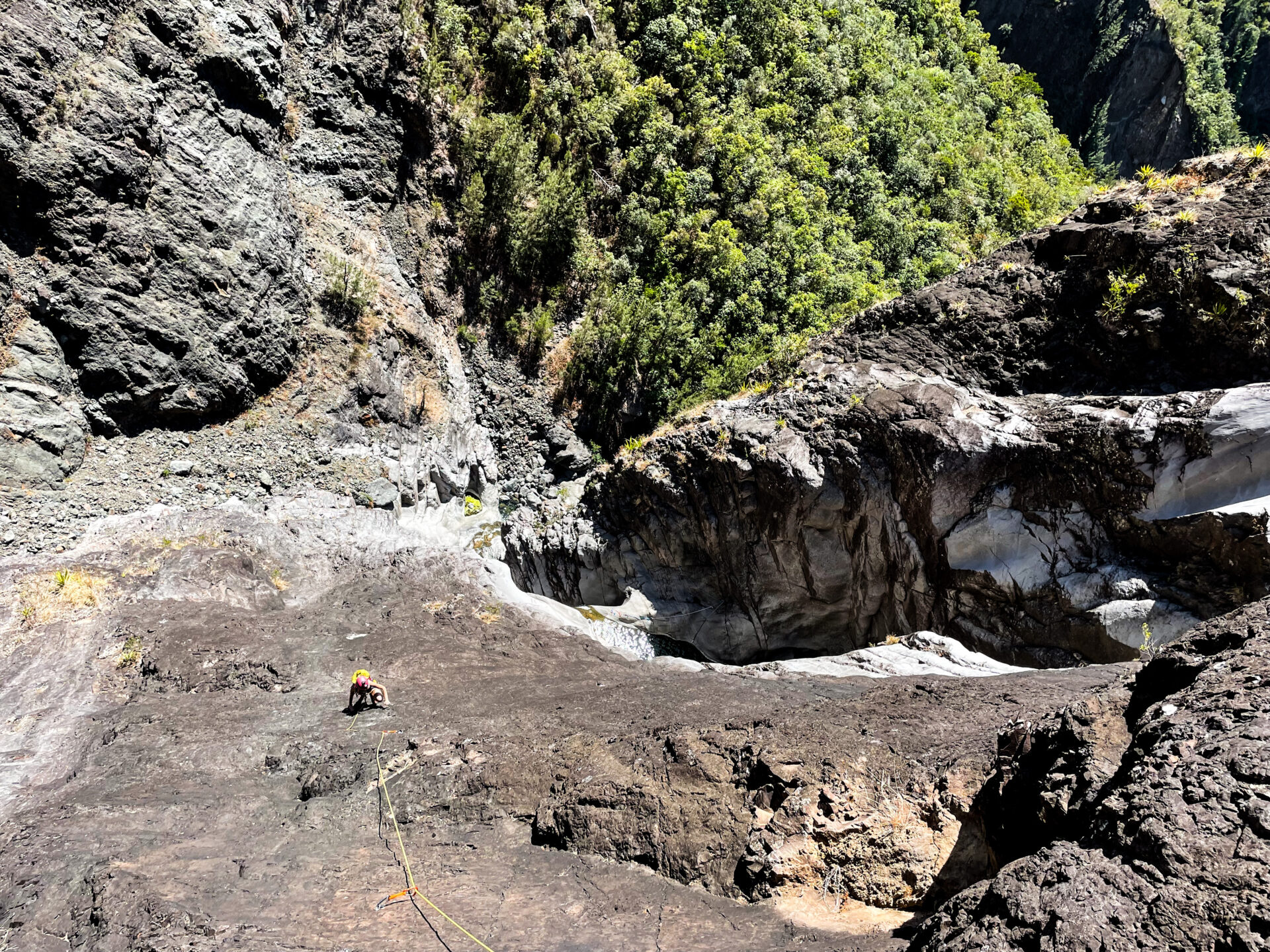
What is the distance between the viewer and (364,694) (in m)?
9.10

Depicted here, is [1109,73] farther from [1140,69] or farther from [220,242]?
[220,242]

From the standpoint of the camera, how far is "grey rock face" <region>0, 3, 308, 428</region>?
1291 centimetres

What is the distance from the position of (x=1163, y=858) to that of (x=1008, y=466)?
8.54 meters

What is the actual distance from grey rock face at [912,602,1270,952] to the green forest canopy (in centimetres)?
1437

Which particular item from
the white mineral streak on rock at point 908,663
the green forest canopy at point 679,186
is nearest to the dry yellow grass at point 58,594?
the white mineral streak on rock at point 908,663

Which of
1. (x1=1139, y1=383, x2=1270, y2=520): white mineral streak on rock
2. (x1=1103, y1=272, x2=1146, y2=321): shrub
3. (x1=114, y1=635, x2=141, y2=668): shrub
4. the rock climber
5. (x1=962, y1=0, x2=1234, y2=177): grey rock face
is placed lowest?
(x1=114, y1=635, x2=141, y2=668): shrub

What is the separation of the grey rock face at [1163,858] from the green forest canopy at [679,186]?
14.4 metres

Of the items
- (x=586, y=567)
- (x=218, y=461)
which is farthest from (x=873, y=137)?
(x=218, y=461)

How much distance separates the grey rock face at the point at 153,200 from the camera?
508 inches

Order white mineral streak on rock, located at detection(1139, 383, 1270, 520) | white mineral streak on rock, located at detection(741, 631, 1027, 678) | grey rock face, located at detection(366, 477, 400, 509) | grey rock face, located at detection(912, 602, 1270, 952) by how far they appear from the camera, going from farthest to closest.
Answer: grey rock face, located at detection(366, 477, 400, 509)
white mineral streak on rock, located at detection(741, 631, 1027, 678)
white mineral streak on rock, located at detection(1139, 383, 1270, 520)
grey rock face, located at detection(912, 602, 1270, 952)

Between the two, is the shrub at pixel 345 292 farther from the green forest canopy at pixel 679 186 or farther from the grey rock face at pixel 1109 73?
the grey rock face at pixel 1109 73

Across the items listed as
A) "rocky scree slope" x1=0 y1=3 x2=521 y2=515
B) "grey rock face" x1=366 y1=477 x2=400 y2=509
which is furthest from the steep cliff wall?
"grey rock face" x1=366 y1=477 x2=400 y2=509

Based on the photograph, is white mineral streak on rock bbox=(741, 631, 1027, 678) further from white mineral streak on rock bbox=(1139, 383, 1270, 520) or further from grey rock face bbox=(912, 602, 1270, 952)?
grey rock face bbox=(912, 602, 1270, 952)

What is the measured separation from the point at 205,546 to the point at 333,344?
6.26 meters
